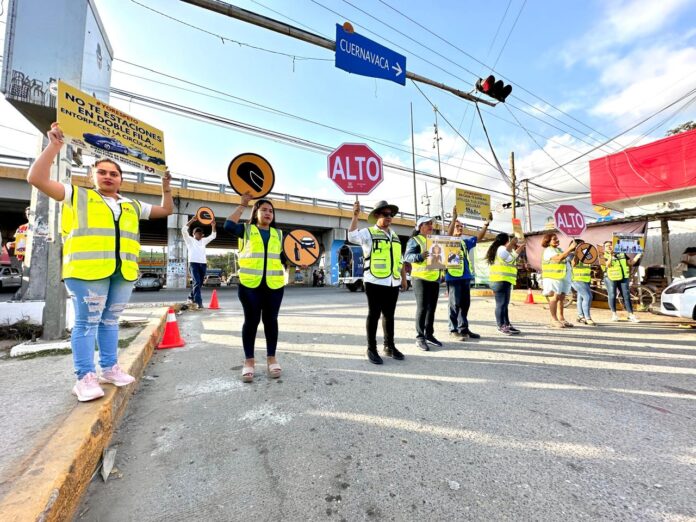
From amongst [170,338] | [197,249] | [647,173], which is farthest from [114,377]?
[647,173]

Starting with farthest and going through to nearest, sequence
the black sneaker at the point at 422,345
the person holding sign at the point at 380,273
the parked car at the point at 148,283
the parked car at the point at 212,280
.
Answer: the parked car at the point at 212,280, the parked car at the point at 148,283, the black sneaker at the point at 422,345, the person holding sign at the point at 380,273

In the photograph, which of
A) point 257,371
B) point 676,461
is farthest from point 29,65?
point 676,461

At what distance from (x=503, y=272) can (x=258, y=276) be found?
4.11m

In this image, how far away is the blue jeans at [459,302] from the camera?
4.95 meters

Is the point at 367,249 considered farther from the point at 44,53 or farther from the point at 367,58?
the point at 367,58

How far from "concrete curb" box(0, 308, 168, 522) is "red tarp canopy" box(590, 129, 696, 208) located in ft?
50.8

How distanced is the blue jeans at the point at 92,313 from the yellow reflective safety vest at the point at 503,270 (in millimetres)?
5046

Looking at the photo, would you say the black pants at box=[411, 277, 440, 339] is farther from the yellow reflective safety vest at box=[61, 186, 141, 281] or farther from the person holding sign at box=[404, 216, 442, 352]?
the yellow reflective safety vest at box=[61, 186, 141, 281]

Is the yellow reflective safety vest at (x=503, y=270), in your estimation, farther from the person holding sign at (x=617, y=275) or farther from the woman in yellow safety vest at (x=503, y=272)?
the person holding sign at (x=617, y=275)

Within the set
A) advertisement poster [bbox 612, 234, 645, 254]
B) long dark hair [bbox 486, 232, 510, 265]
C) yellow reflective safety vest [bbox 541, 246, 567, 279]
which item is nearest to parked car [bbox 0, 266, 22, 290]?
long dark hair [bbox 486, 232, 510, 265]

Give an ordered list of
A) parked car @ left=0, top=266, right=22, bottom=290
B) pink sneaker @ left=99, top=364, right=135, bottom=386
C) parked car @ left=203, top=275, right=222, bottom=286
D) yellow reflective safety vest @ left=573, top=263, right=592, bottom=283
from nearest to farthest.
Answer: pink sneaker @ left=99, top=364, right=135, bottom=386, yellow reflective safety vest @ left=573, top=263, right=592, bottom=283, parked car @ left=0, top=266, right=22, bottom=290, parked car @ left=203, top=275, right=222, bottom=286

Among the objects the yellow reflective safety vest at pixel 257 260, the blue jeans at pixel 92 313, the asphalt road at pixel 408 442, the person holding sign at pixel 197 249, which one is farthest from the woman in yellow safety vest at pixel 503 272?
the person holding sign at pixel 197 249

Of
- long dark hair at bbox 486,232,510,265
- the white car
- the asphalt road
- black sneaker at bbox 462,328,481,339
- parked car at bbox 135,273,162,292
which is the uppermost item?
long dark hair at bbox 486,232,510,265

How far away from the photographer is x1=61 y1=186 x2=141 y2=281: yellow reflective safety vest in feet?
7.25
